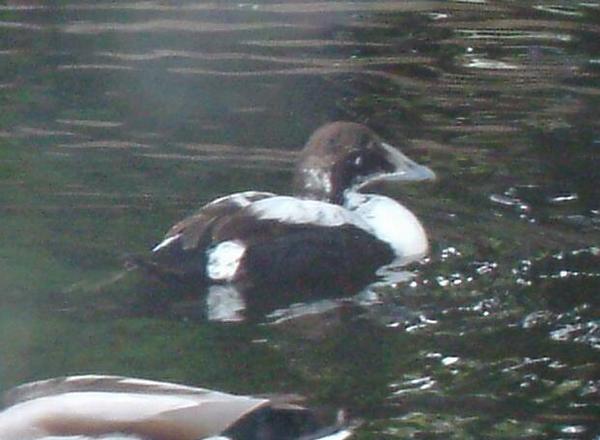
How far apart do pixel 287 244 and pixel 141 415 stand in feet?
11.0

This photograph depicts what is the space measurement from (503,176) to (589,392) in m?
3.15

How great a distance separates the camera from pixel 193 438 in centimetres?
605

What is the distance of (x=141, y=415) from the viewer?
19.9 feet

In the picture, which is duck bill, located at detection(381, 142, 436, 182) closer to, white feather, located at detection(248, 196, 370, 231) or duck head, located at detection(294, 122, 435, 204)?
duck head, located at detection(294, 122, 435, 204)

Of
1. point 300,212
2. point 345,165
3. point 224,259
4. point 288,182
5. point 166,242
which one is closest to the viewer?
point 224,259

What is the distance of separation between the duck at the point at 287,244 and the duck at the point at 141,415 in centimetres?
265

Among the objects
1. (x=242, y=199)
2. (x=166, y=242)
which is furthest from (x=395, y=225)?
(x=166, y=242)

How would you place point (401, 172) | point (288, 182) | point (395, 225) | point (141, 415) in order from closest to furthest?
point (141, 415), point (395, 225), point (401, 172), point (288, 182)

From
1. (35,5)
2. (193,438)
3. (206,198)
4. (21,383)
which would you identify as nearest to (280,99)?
(206,198)

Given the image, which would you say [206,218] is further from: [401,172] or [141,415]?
[141,415]

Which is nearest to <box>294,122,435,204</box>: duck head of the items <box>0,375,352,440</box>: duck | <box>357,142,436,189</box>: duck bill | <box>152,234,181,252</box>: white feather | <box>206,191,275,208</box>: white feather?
<box>357,142,436,189</box>: duck bill

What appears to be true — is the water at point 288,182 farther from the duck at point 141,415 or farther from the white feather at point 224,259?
the duck at point 141,415

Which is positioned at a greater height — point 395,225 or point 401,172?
point 401,172

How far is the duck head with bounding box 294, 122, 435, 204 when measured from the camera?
10477 millimetres
